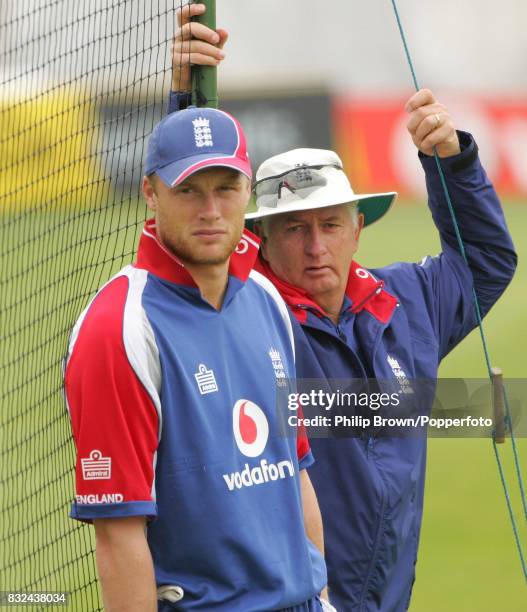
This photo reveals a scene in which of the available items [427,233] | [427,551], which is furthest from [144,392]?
[427,233]

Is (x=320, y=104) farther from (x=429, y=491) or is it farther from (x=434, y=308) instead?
(x=434, y=308)

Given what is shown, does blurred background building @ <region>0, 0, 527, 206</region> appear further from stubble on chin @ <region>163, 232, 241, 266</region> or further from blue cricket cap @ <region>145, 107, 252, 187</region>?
stubble on chin @ <region>163, 232, 241, 266</region>

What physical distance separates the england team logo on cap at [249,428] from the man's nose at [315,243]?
33.0 inches

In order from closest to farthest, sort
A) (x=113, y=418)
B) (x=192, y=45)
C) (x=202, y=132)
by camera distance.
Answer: (x=113, y=418) < (x=202, y=132) < (x=192, y=45)

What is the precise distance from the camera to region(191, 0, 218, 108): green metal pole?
3.52m

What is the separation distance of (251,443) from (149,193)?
67cm

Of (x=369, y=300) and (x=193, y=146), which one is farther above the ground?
(x=193, y=146)

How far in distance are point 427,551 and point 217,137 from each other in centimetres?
423

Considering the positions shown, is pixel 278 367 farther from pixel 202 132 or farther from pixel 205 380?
pixel 202 132

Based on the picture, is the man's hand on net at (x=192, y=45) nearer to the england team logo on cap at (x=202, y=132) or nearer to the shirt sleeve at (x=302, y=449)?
the england team logo on cap at (x=202, y=132)

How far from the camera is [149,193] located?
2.96 metres

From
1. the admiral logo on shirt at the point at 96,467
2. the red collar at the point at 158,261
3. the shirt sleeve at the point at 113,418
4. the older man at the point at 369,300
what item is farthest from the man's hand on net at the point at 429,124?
the admiral logo on shirt at the point at 96,467

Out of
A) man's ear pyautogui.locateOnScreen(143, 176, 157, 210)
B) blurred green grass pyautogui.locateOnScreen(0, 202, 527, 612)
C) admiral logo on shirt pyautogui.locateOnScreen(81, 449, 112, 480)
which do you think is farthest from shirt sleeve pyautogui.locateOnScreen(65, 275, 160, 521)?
blurred green grass pyautogui.locateOnScreen(0, 202, 527, 612)

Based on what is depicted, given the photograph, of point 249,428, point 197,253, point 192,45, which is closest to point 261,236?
point 192,45
